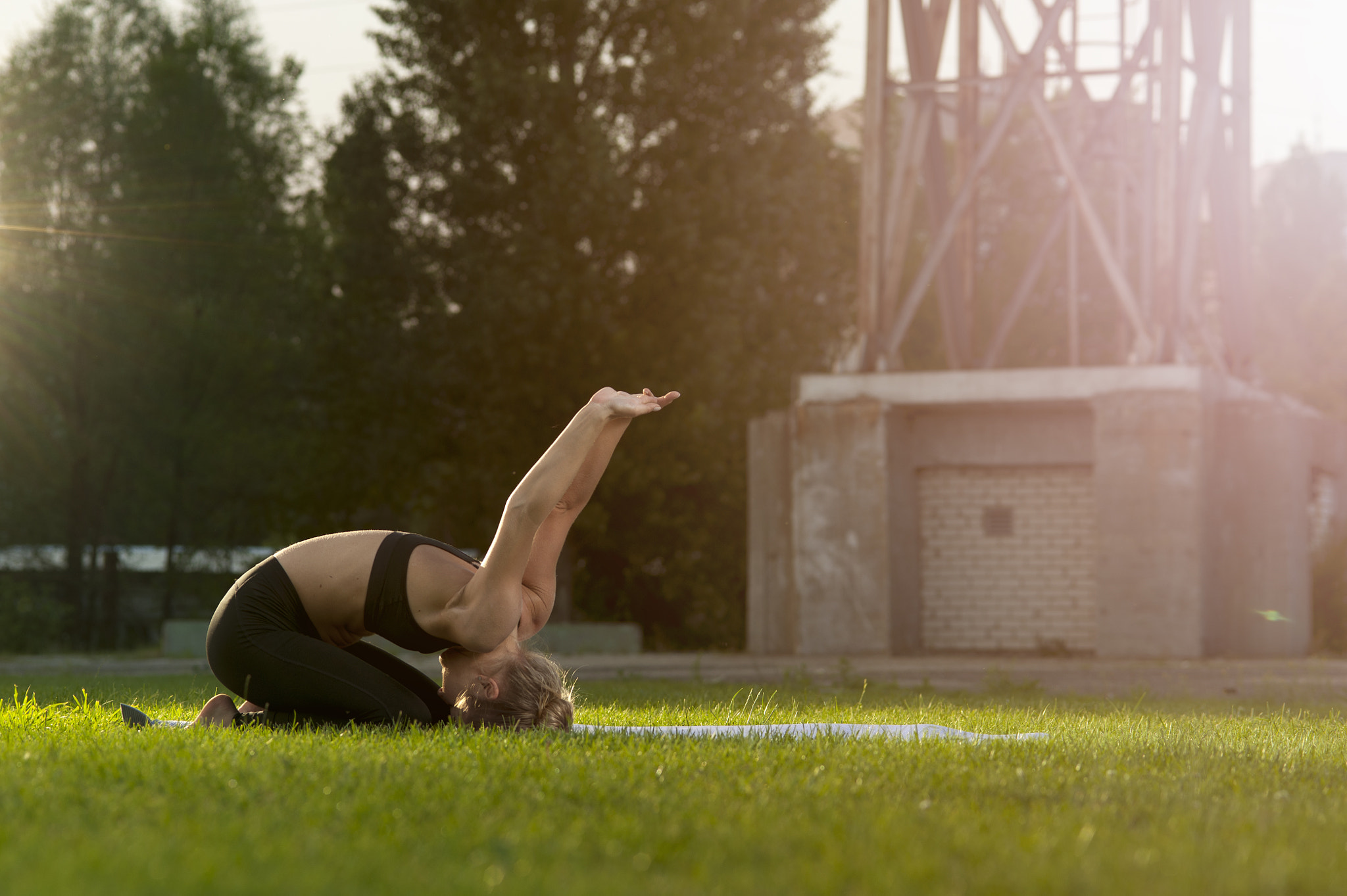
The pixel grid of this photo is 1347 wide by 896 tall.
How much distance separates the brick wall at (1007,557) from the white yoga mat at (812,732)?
36.0ft

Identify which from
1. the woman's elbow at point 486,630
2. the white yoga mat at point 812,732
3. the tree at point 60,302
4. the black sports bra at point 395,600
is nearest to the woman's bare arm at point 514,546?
the woman's elbow at point 486,630

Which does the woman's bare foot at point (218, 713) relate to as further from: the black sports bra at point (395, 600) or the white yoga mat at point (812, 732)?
the white yoga mat at point (812, 732)

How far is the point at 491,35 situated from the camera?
22.5 metres

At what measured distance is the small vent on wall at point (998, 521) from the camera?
17016 mm

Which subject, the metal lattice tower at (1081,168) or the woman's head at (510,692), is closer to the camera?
the woman's head at (510,692)

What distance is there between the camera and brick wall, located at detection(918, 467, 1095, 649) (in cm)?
1683

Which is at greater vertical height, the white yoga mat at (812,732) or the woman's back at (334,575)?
the woman's back at (334,575)

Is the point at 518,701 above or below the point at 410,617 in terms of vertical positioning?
below

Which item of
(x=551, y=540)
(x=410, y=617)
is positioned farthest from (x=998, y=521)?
(x=410, y=617)

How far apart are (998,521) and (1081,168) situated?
5.01 meters

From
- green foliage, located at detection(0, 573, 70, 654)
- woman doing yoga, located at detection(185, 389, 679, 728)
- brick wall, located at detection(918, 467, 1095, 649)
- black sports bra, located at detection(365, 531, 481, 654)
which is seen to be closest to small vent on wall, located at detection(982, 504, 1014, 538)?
brick wall, located at detection(918, 467, 1095, 649)

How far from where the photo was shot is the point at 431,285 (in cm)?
2264

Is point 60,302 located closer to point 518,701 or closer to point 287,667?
point 287,667

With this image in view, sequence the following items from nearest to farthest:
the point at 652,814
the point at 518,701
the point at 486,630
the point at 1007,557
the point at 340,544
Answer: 1. the point at 652,814
2. the point at 486,630
3. the point at 518,701
4. the point at 340,544
5. the point at 1007,557
